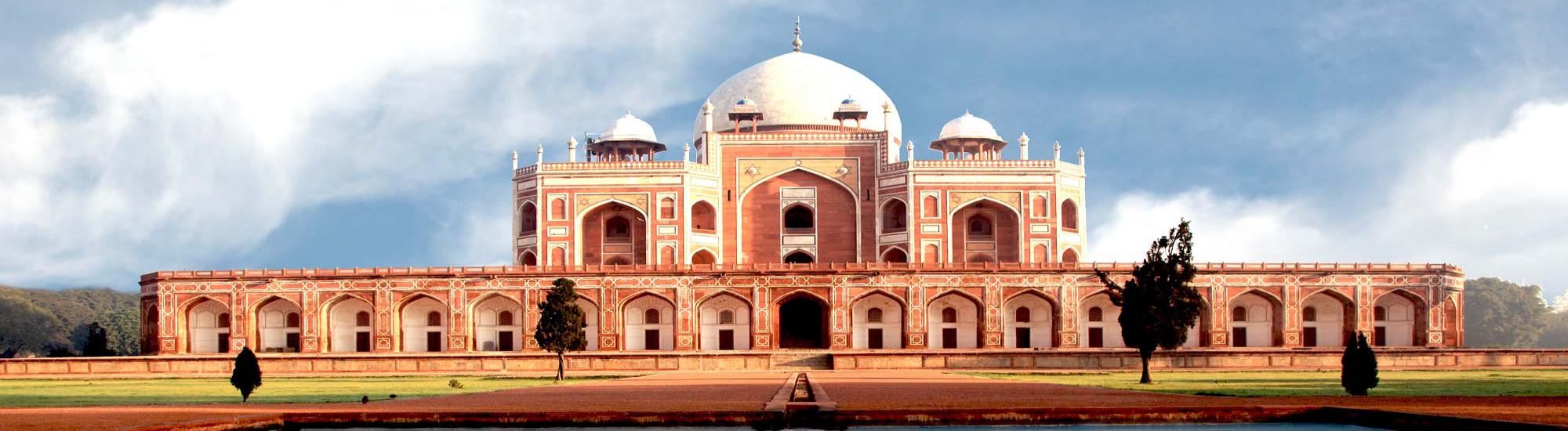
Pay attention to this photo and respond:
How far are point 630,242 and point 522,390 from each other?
2271 centimetres

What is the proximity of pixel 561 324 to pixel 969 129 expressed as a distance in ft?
60.0

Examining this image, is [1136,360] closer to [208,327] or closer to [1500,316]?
[208,327]

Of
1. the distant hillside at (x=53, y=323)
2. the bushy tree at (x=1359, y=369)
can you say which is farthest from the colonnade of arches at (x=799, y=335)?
the bushy tree at (x=1359, y=369)

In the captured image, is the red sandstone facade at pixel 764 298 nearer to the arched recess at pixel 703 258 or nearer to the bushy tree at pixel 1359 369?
the arched recess at pixel 703 258

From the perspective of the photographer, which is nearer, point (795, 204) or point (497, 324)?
point (497, 324)

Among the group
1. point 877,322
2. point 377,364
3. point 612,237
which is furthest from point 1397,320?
point 377,364

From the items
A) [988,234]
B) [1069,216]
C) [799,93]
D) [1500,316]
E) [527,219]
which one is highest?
[799,93]

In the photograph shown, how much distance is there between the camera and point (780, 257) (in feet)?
148

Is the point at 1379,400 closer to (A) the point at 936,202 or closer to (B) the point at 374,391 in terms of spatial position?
(B) the point at 374,391

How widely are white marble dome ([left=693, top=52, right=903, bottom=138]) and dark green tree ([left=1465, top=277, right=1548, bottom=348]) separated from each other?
1037 inches

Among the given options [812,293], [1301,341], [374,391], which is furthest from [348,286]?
[1301,341]

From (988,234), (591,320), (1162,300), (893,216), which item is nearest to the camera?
(1162,300)

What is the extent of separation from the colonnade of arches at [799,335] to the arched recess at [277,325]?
3cm

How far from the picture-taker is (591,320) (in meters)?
39.5
